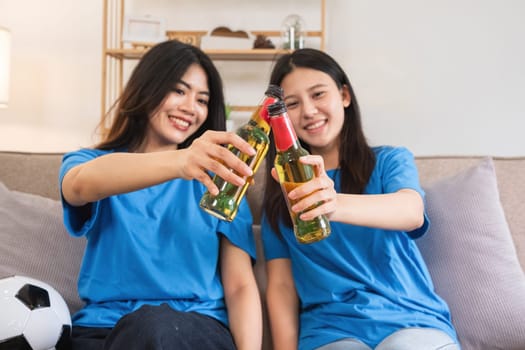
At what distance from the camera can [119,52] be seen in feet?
8.81

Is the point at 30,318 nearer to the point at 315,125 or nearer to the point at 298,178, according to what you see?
the point at 298,178

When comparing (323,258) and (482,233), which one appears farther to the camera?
(482,233)

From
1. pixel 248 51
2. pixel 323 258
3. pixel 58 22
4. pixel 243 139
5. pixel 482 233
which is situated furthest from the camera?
pixel 58 22

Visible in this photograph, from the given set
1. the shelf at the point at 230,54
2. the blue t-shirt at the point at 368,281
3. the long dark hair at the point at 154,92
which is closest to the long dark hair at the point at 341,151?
the blue t-shirt at the point at 368,281

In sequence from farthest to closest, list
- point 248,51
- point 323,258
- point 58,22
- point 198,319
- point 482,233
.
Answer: point 58,22 → point 248,51 → point 482,233 → point 323,258 → point 198,319

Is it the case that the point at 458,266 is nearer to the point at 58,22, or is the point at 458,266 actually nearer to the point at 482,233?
the point at 482,233

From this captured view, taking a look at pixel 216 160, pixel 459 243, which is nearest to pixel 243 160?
pixel 216 160

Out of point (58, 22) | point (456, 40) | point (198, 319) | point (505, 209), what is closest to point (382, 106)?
point (456, 40)

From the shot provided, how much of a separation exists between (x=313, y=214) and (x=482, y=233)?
70 centimetres

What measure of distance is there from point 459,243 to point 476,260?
0.19ft

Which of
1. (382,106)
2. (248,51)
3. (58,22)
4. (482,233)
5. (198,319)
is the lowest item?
(198,319)

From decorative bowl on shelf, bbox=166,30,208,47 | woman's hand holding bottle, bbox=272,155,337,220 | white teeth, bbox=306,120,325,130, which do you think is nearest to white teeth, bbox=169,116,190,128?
white teeth, bbox=306,120,325,130

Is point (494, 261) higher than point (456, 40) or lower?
lower

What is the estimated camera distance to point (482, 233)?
140cm
